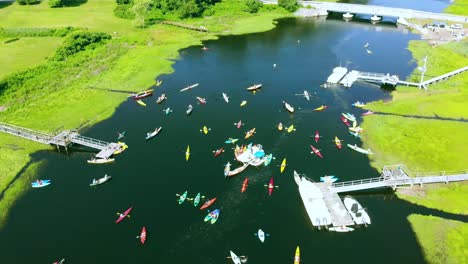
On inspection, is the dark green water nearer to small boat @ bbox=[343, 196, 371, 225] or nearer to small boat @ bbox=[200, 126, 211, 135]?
small boat @ bbox=[200, 126, 211, 135]

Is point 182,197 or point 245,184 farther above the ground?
point 245,184

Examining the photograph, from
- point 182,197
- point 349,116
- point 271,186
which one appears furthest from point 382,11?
point 182,197

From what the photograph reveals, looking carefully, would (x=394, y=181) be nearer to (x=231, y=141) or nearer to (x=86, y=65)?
(x=231, y=141)

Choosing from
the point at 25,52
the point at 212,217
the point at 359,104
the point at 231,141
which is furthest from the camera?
the point at 25,52

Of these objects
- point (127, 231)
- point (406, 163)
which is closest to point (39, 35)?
point (127, 231)

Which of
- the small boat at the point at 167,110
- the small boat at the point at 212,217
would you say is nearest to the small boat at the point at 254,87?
the small boat at the point at 167,110

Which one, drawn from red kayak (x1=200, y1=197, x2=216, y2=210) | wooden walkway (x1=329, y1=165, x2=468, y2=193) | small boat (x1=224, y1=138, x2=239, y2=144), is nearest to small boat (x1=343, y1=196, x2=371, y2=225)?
wooden walkway (x1=329, y1=165, x2=468, y2=193)
